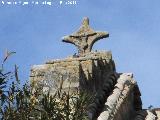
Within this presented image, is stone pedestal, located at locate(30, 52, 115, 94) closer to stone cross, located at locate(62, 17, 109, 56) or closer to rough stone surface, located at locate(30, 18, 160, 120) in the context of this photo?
rough stone surface, located at locate(30, 18, 160, 120)

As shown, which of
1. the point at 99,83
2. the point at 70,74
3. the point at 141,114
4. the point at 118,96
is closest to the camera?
the point at 70,74

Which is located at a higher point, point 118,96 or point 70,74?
point 70,74

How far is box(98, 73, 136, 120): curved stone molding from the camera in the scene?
9757mm

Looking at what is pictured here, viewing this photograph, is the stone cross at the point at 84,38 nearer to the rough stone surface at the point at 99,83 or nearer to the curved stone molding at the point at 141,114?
the rough stone surface at the point at 99,83

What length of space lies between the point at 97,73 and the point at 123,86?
639 millimetres

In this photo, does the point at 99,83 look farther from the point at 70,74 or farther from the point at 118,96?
the point at 70,74

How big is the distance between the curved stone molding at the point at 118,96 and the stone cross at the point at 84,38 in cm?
186

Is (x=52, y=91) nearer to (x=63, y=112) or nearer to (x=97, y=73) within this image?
(x=97, y=73)

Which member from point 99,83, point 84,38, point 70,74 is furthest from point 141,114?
point 84,38

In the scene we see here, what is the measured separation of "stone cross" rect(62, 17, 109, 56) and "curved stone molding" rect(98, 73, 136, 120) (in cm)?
186

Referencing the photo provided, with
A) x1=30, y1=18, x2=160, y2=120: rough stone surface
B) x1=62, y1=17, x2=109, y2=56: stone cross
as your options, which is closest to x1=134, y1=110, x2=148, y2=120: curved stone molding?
x1=30, y1=18, x2=160, y2=120: rough stone surface

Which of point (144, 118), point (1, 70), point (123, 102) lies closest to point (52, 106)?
point (1, 70)

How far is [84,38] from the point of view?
557 inches

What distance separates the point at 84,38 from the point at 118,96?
3.59 m
